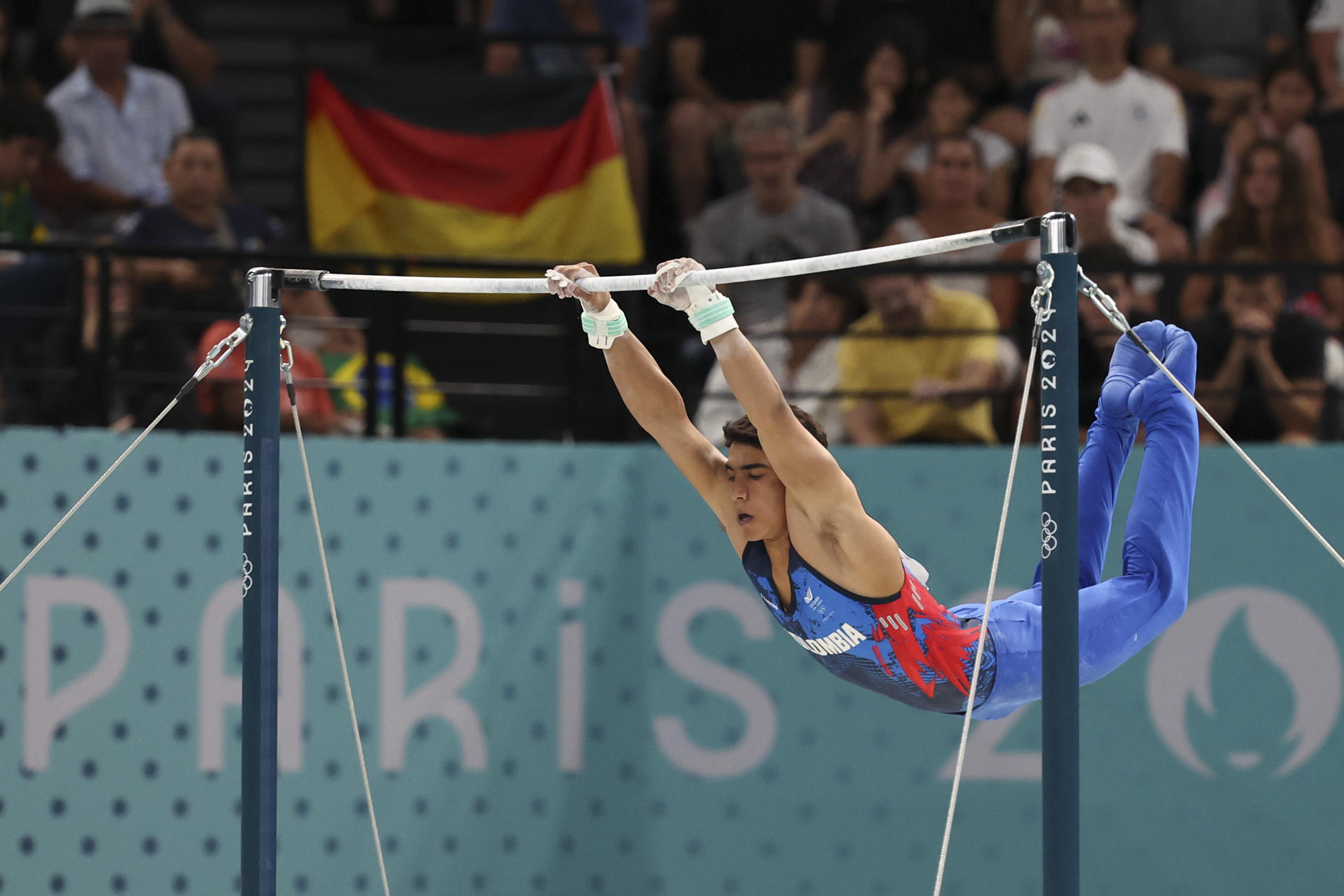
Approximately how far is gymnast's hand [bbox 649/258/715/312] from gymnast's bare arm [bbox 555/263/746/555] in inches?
22.4

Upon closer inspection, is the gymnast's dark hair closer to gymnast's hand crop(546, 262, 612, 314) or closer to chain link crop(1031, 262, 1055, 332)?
gymnast's hand crop(546, 262, 612, 314)

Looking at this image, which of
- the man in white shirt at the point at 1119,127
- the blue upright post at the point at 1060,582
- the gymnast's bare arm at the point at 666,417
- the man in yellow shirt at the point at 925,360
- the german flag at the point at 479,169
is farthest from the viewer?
the man in white shirt at the point at 1119,127

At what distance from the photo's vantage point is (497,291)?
416 cm

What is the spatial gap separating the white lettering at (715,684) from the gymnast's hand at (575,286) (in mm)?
2098

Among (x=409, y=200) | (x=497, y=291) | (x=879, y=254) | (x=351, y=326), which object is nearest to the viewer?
(x=879, y=254)

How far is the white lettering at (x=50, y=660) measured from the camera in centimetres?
580

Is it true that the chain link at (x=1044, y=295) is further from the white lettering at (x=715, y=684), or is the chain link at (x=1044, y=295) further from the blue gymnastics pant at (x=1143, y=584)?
the white lettering at (x=715, y=684)

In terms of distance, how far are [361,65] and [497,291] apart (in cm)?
299

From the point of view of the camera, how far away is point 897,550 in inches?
158

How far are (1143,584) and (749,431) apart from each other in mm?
1101

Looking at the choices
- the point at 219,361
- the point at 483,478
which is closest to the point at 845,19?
the point at 483,478

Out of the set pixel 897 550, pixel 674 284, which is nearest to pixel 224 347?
pixel 674 284

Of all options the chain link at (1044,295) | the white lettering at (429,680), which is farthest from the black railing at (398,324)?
the chain link at (1044,295)

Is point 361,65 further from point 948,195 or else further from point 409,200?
point 948,195
